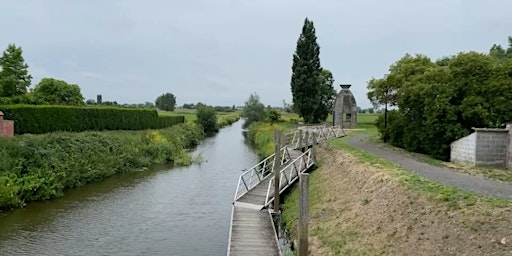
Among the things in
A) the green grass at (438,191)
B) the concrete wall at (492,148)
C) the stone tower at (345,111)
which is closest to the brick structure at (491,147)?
the concrete wall at (492,148)

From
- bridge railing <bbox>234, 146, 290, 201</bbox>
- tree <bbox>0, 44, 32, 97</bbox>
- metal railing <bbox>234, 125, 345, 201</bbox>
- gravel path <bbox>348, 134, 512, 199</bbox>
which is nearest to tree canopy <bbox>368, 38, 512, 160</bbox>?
gravel path <bbox>348, 134, 512, 199</bbox>

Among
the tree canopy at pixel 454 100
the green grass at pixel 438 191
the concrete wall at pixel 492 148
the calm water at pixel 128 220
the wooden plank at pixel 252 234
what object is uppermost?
the tree canopy at pixel 454 100

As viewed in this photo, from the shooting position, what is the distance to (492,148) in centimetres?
1783

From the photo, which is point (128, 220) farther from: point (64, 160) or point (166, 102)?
point (166, 102)

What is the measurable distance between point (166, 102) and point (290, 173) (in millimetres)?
Result: 119312

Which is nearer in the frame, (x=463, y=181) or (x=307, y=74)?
(x=463, y=181)

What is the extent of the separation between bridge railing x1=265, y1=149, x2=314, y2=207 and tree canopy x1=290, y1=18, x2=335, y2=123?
32083 mm

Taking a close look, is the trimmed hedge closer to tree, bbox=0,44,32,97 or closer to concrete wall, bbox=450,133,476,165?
tree, bbox=0,44,32,97

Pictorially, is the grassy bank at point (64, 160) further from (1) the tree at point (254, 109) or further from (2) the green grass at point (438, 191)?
(1) the tree at point (254, 109)

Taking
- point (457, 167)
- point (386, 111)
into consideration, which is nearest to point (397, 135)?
point (386, 111)

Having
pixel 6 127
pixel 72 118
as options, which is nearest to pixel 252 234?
pixel 6 127

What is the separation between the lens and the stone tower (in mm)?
50906

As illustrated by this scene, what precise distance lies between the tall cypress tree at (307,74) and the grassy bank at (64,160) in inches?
912

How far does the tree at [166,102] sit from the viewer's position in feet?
431
